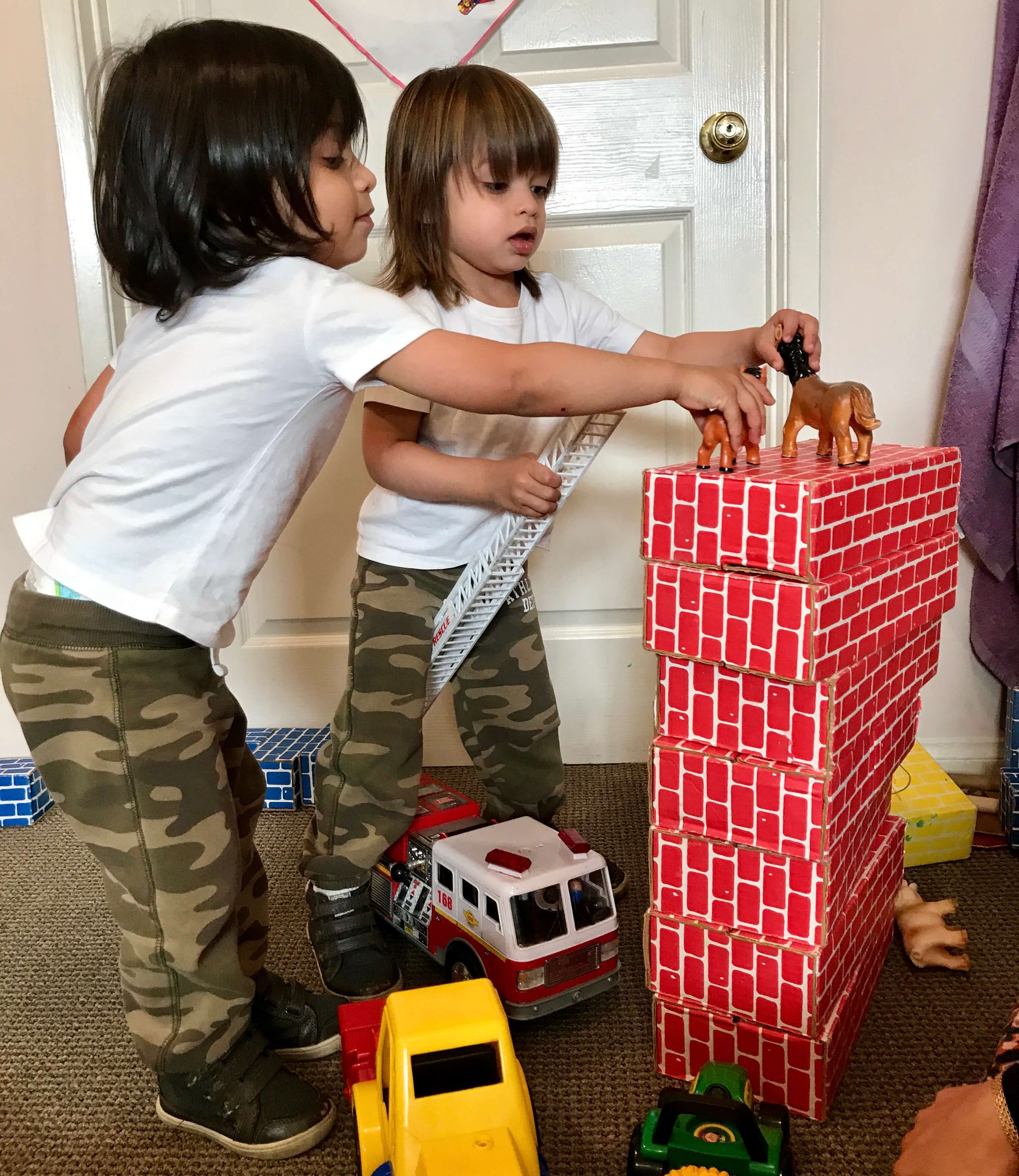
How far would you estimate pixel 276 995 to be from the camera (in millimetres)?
909

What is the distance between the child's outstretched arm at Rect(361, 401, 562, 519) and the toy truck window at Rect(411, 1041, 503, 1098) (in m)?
0.43

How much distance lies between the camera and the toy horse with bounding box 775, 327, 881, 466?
731 millimetres

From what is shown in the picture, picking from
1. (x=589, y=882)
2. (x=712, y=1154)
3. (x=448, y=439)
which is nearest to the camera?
(x=712, y=1154)

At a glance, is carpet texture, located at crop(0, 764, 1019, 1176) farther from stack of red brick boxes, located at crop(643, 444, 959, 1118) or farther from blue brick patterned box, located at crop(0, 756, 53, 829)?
blue brick patterned box, located at crop(0, 756, 53, 829)

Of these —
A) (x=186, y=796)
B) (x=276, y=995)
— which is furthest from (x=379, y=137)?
(x=276, y=995)

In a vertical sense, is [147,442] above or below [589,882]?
above

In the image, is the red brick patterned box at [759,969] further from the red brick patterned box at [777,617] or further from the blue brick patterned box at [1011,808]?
the blue brick patterned box at [1011,808]

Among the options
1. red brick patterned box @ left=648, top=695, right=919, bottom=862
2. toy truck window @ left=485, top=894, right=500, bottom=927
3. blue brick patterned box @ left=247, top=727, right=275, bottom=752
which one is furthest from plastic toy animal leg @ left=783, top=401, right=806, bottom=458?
blue brick patterned box @ left=247, top=727, right=275, bottom=752

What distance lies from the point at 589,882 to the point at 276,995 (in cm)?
30

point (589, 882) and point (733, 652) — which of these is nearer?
point (733, 652)

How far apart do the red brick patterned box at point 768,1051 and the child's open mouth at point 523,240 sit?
2.24 feet

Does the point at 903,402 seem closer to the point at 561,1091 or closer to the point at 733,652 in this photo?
the point at 733,652

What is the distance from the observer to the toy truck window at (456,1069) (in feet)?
1.91

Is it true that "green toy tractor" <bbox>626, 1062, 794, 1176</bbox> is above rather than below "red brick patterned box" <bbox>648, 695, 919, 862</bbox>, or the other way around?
below
